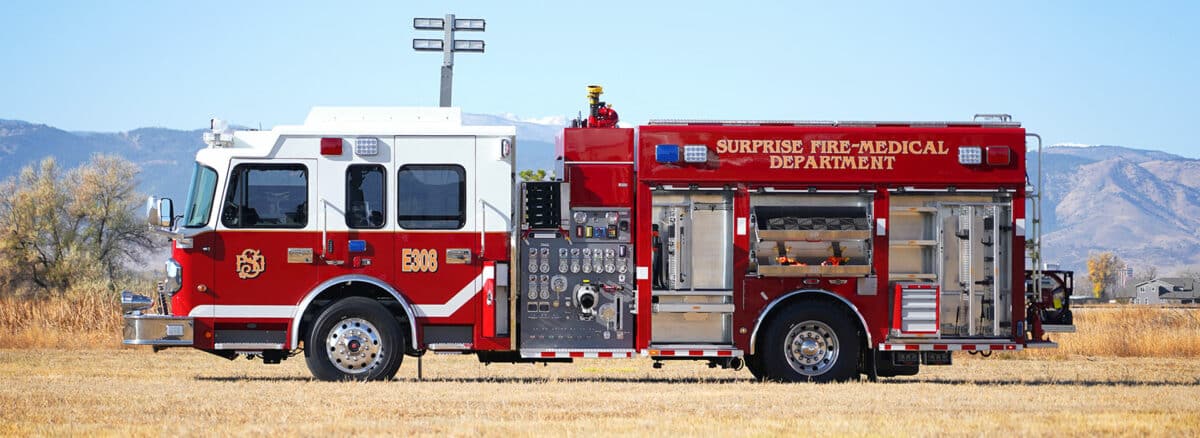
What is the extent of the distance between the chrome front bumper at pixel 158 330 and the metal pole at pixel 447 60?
1138 centimetres

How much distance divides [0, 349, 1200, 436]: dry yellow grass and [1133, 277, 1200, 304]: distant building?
89348 millimetres

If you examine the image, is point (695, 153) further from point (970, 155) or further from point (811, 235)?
point (970, 155)

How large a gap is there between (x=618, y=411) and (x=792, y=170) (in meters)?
4.92

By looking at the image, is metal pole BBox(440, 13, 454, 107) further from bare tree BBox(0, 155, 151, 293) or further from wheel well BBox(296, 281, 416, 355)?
bare tree BBox(0, 155, 151, 293)

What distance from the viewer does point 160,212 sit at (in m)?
16.8

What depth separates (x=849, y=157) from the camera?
17.5m

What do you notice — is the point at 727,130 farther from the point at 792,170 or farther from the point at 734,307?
the point at 734,307

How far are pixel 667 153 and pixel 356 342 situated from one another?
4088 millimetres

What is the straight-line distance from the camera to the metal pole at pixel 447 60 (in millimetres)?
27875

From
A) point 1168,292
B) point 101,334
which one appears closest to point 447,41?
point 101,334

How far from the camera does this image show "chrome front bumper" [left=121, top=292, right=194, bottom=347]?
55.7ft

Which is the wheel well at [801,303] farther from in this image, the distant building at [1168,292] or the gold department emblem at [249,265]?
→ the distant building at [1168,292]

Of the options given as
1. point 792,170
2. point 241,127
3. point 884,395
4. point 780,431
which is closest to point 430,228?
point 241,127

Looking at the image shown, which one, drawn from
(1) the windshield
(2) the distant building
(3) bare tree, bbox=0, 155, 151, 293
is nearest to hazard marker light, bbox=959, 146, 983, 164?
(1) the windshield
